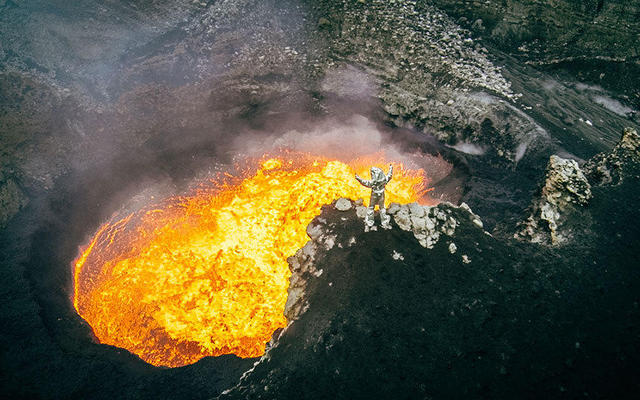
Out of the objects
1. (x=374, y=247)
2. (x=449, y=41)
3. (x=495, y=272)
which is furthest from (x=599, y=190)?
(x=449, y=41)

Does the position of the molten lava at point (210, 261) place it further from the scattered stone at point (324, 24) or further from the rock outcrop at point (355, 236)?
the scattered stone at point (324, 24)

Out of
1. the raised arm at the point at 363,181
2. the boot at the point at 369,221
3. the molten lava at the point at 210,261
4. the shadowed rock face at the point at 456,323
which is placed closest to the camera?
the shadowed rock face at the point at 456,323

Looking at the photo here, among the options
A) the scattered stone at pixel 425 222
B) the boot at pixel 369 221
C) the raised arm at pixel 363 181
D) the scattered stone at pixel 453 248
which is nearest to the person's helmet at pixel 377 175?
the raised arm at pixel 363 181

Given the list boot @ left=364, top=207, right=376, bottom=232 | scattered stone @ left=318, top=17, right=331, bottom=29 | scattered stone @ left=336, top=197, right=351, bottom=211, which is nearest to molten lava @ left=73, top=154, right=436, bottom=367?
scattered stone @ left=336, top=197, right=351, bottom=211

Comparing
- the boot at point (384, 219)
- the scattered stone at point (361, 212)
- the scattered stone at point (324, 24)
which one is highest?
the scattered stone at point (324, 24)

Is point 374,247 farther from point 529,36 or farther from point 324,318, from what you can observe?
point 529,36

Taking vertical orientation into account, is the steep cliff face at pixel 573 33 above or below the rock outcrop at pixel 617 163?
above
